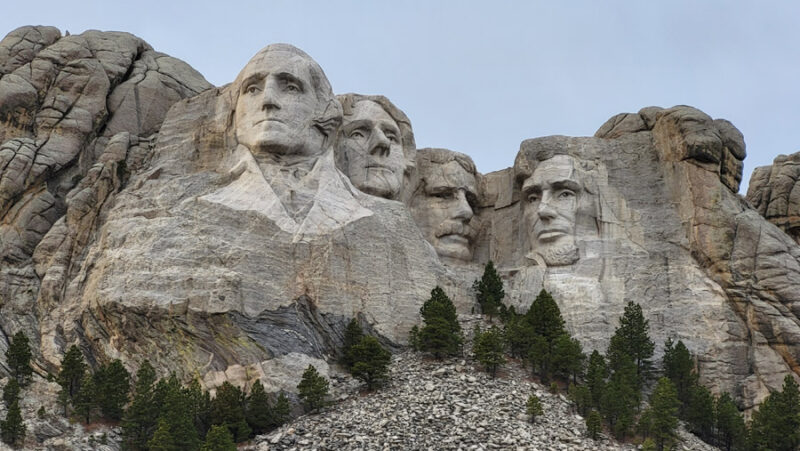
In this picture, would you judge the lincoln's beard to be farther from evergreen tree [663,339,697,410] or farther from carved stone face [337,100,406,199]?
evergreen tree [663,339,697,410]

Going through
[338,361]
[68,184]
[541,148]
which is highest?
[541,148]

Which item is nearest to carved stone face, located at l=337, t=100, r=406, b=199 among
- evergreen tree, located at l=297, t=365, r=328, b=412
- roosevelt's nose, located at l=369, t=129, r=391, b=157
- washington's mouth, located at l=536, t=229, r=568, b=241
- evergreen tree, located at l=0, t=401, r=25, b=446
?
roosevelt's nose, located at l=369, t=129, r=391, b=157

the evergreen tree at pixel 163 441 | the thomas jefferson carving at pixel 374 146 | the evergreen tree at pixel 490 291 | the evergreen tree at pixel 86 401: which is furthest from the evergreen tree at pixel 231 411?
the thomas jefferson carving at pixel 374 146

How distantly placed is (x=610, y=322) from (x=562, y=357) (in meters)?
3.87

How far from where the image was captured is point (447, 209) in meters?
55.7

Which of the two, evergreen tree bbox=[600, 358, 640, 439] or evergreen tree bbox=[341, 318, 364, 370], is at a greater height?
evergreen tree bbox=[341, 318, 364, 370]

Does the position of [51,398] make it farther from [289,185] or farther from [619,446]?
[619,446]

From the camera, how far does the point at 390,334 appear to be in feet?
162

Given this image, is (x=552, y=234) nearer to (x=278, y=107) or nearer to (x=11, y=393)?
(x=278, y=107)

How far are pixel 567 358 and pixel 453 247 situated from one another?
7.82 m

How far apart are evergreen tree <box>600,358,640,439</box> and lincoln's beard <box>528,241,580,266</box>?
21.0ft

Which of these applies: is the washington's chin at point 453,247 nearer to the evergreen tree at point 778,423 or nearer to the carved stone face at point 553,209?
the carved stone face at point 553,209

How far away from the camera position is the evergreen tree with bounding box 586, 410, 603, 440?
4509cm

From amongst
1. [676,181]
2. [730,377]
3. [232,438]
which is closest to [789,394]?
[730,377]
